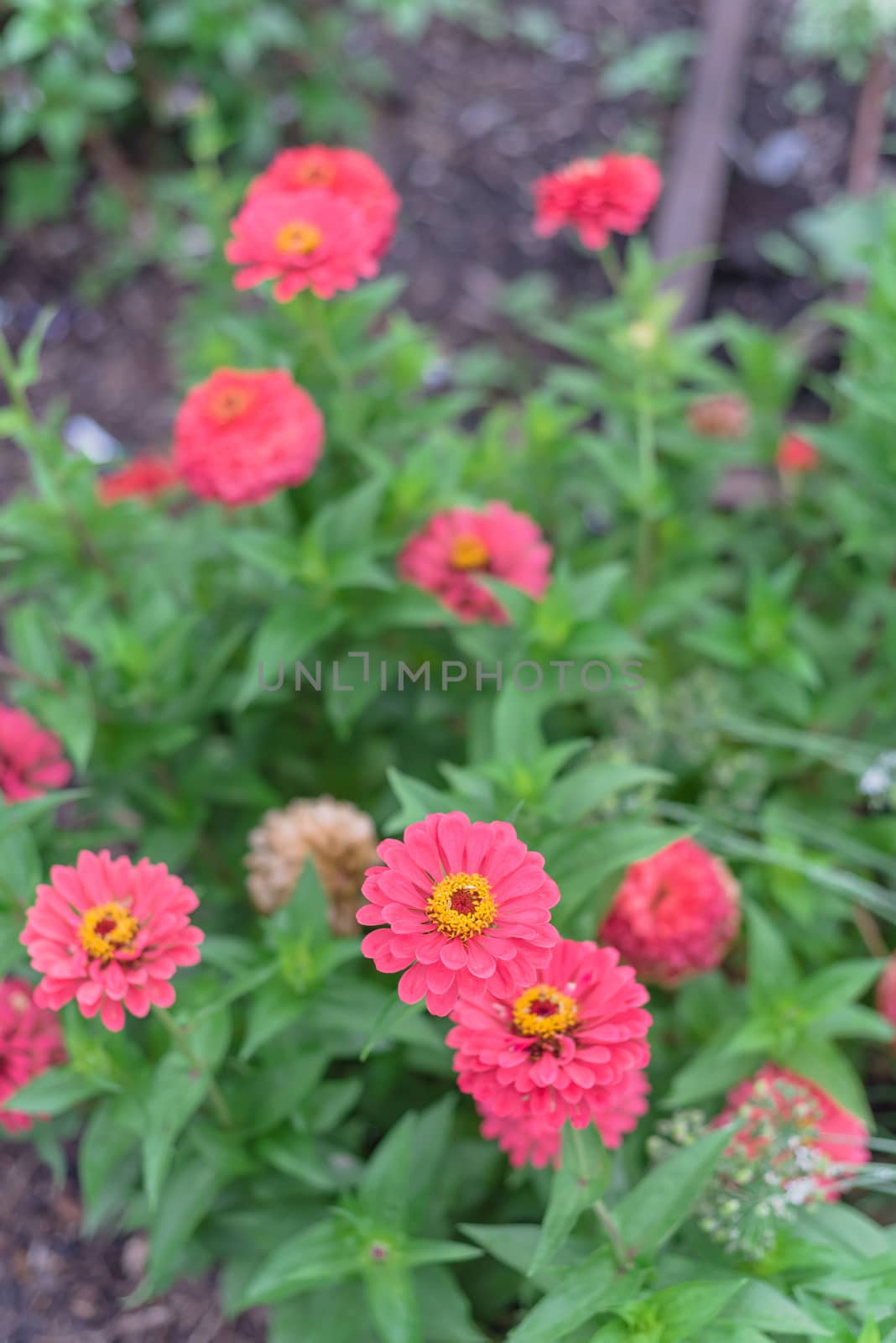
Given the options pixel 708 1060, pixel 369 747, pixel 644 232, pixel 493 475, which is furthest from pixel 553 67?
pixel 708 1060

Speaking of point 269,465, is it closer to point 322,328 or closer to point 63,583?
point 322,328

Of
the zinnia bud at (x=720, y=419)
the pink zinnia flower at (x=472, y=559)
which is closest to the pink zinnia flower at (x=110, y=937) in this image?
the pink zinnia flower at (x=472, y=559)

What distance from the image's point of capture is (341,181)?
173 centimetres

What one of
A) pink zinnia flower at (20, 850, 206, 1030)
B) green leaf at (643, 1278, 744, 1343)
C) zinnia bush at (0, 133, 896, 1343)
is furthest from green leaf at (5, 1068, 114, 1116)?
green leaf at (643, 1278, 744, 1343)

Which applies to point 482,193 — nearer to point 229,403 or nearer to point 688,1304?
point 229,403

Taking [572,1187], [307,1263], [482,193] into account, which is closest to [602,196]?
[572,1187]

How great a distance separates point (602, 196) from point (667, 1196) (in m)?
1.36

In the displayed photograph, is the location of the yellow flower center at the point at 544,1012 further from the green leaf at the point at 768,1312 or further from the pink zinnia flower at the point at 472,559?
the pink zinnia flower at the point at 472,559

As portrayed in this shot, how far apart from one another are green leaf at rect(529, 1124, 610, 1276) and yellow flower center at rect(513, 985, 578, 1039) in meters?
0.16

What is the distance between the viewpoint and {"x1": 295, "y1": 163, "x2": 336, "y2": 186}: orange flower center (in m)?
1.71

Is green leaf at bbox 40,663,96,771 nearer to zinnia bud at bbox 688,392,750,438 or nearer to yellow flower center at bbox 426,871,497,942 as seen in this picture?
yellow flower center at bbox 426,871,497,942

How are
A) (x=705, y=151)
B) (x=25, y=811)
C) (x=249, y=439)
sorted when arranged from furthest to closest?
(x=705, y=151)
(x=249, y=439)
(x=25, y=811)

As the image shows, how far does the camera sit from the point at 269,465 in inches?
60.2

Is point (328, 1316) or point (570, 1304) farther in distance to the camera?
point (328, 1316)
